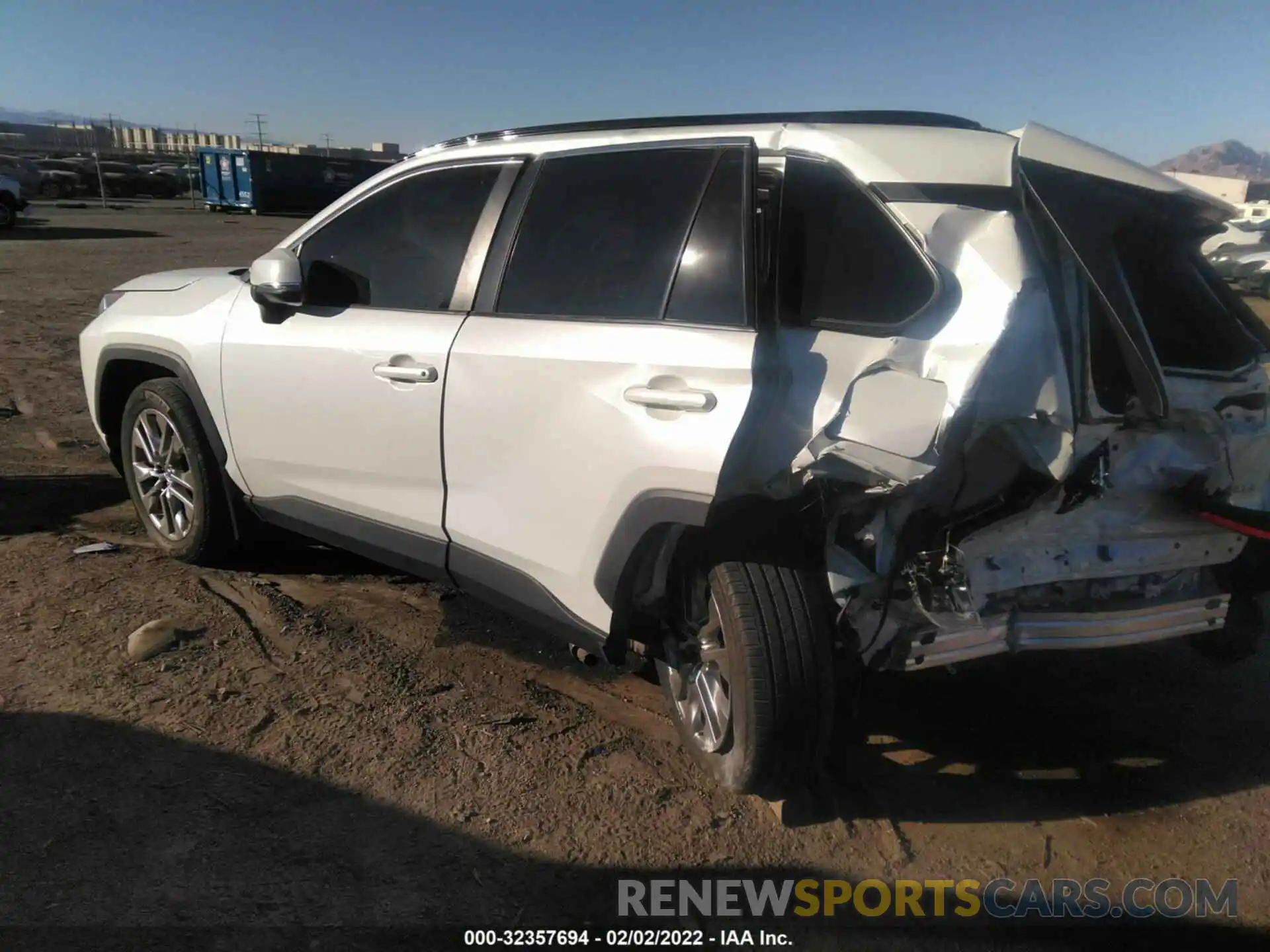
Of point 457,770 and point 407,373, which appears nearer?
point 457,770

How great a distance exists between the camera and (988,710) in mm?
3525

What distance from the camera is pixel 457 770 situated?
9.94ft

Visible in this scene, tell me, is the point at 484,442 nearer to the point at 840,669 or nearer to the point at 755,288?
the point at 755,288

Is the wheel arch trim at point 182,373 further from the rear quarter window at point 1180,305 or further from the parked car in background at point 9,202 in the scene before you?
the parked car in background at point 9,202

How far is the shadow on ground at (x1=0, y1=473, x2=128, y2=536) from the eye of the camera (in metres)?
4.86

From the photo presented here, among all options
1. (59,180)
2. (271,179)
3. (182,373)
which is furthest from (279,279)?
(59,180)

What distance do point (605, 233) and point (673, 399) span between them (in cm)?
74

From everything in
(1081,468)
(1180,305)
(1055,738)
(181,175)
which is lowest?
(1055,738)

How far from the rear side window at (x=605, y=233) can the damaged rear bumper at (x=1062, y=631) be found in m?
1.22

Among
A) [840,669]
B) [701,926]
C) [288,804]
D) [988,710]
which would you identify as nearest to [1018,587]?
[840,669]

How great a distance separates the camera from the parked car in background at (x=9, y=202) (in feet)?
73.5

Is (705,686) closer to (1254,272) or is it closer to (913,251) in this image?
(913,251)

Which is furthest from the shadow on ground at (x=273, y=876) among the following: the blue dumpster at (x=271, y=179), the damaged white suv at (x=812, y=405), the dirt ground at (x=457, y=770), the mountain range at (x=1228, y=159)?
the mountain range at (x=1228, y=159)

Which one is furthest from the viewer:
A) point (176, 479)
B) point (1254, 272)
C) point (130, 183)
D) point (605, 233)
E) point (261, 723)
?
point (130, 183)
